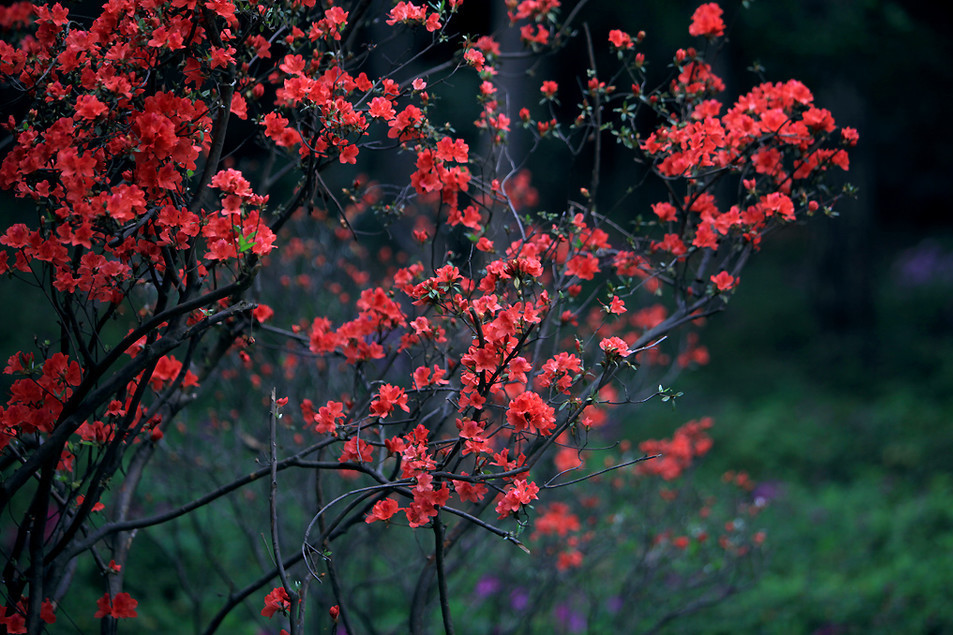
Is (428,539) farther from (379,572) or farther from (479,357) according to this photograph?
(479,357)

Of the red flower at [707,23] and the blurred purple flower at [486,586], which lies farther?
the blurred purple flower at [486,586]

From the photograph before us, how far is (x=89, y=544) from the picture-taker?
195cm

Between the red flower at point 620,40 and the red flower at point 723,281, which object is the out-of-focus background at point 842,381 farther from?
the red flower at point 620,40

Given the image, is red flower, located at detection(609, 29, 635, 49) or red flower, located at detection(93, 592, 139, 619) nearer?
red flower, located at detection(93, 592, 139, 619)

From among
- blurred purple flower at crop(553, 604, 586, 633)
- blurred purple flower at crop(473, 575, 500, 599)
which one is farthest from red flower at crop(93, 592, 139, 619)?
blurred purple flower at crop(473, 575, 500, 599)

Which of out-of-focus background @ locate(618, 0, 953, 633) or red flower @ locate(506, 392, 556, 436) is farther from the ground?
out-of-focus background @ locate(618, 0, 953, 633)

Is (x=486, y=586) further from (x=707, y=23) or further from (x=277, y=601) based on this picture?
(x=707, y=23)

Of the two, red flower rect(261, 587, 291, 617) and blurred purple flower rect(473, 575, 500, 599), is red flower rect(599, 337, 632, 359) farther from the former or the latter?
blurred purple flower rect(473, 575, 500, 599)

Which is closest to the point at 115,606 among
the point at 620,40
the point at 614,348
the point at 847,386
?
the point at 614,348

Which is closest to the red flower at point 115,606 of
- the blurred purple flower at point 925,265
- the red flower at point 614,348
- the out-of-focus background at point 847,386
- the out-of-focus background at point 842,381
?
the red flower at point 614,348

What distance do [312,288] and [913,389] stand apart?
654cm

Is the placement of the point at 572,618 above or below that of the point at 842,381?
below

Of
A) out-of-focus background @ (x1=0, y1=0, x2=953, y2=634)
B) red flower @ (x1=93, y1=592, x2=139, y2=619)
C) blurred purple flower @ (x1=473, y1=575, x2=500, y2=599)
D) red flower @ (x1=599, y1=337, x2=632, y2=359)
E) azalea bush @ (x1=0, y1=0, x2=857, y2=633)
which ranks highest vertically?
out-of-focus background @ (x1=0, y1=0, x2=953, y2=634)

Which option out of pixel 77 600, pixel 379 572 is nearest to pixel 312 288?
pixel 379 572
